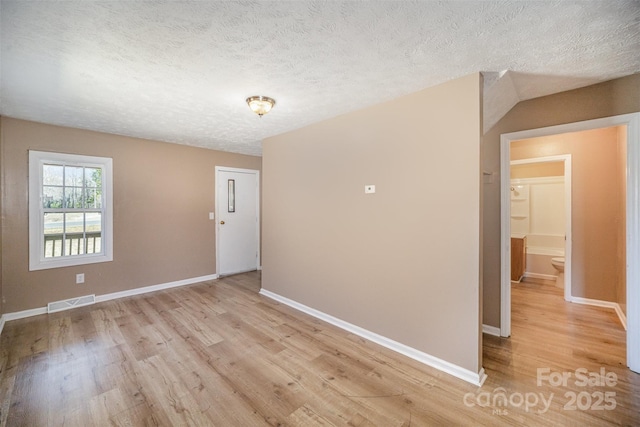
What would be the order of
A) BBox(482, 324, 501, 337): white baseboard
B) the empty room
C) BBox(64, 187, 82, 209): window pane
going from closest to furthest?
the empty room
BBox(482, 324, 501, 337): white baseboard
BBox(64, 187, 82, 209): window pane

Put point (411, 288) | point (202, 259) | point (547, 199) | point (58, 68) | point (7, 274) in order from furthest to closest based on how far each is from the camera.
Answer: point (547, 199) → point (202, 259) → point (7, 274) → point (411, 288) → point (58, 68)

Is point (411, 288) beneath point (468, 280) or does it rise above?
beneath

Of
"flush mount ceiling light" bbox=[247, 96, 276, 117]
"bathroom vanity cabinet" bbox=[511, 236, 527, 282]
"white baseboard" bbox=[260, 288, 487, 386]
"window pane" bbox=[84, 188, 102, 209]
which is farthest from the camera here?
"bathroom vanity cabinet" bbox=[511, 236, 527, 282]

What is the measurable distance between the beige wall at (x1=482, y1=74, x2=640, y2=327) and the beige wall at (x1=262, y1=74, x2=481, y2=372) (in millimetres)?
1015

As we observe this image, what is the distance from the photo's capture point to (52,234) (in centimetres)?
335

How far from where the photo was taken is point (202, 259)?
4680mm

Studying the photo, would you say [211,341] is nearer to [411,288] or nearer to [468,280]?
Answer: [411,288]

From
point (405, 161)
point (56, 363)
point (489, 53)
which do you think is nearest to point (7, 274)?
point (56, 363)

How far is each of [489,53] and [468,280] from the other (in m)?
1.68

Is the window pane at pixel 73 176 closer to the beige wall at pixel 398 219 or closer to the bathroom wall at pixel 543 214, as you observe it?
the beige wall at pixel 398 219

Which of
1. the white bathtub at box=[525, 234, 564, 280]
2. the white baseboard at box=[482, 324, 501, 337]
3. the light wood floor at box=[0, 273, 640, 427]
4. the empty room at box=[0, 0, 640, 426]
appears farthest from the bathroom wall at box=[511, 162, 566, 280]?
the white baseboard at box=[482, 324, 501, 337]

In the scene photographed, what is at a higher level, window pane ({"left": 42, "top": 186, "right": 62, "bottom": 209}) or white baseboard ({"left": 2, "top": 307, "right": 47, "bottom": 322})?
window pane ({"left": 42, "top": 186, "right": 62, "bottom": 209})

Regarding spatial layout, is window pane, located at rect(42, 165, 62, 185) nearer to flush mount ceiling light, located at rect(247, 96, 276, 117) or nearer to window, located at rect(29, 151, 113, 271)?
window, located at rect(29, 151, 113, 271)

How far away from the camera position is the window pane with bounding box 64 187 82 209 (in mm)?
3431
